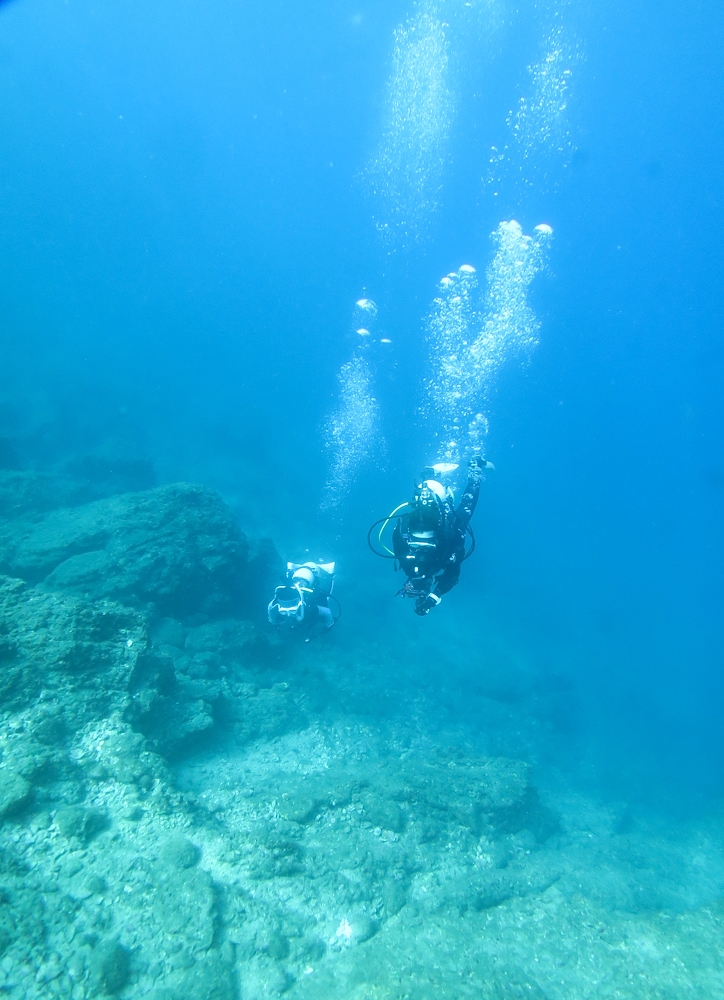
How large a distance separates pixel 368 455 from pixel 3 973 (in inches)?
2311

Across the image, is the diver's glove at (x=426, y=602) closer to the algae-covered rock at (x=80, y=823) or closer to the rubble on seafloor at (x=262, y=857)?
the rubble on seafloor at (x=262, y=857)

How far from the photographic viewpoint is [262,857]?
4.30 m

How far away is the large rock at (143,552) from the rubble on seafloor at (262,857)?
0.24 m

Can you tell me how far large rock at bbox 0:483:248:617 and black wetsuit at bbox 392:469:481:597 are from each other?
208 inches

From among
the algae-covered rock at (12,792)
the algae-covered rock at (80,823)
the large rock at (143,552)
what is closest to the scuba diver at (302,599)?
the large rock at (143,552)

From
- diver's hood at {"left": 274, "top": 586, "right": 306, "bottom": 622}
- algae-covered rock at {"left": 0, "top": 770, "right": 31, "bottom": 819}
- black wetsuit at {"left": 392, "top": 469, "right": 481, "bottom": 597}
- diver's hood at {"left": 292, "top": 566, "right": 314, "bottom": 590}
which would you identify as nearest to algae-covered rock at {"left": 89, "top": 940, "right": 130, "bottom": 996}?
algae-covered rock at {"left": 0, "top": 770, "right": 31, "bottom": 819}

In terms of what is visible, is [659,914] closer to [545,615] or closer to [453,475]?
[545,615]

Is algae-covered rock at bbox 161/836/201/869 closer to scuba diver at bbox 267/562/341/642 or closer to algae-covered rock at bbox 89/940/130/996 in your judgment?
algae-covered rock at bbox 89/940/130/996

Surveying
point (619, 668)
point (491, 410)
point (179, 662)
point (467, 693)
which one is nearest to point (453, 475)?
point (619, 668)

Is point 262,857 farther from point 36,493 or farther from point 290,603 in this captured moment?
point 36,493

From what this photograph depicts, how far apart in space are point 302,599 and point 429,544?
2.96 metres

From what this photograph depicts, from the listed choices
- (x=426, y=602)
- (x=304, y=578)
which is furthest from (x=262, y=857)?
(x=304, y=578)

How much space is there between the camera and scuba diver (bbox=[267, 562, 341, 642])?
7.79 metres

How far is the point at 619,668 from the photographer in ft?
89.9
